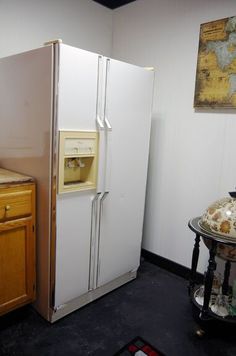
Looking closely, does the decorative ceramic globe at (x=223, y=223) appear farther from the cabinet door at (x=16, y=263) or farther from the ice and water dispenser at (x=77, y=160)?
the cabinet door at (x=16, y=263)

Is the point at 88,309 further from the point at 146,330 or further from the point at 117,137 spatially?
the point at 117,137

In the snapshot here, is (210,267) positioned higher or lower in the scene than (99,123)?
lower

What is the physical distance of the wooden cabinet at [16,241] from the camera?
1.69 meters

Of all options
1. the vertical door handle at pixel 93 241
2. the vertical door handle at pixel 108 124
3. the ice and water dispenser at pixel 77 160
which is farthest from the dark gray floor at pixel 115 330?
the vertical door handle at pixel 108 124

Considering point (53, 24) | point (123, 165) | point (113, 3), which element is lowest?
point (123, 165)

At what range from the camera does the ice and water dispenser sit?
67.3 inches

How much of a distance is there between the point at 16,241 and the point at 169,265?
1484 mm

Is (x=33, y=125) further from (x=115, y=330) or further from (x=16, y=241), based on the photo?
(x=115, y=330)

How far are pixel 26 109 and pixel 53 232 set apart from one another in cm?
82

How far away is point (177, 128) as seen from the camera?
8.07 feet

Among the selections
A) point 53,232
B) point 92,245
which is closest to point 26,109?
point 53,232

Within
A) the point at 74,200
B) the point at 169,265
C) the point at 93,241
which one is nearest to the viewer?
the point at 74,200

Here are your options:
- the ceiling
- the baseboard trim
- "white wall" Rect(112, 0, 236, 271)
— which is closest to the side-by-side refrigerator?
"white wall" Rect(112, 0, 236, 271)

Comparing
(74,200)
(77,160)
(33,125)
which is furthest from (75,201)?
(33,125)
